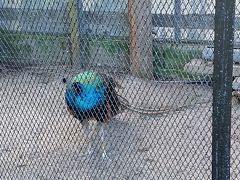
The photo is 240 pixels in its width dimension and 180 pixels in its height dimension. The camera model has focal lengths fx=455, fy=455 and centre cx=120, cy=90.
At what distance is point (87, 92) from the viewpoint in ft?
10.6

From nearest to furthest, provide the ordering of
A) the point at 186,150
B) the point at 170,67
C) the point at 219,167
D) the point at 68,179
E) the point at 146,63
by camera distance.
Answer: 1. the point at 219,167
2. the point at 68,179
3. the point at 186,150
4. the point at 170,67
5. the point at 146,63

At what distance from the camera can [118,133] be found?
12.3ft

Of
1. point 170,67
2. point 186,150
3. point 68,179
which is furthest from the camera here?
point 170,67

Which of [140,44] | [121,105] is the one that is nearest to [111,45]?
[121,105]

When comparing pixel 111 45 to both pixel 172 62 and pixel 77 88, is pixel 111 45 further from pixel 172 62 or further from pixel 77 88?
pixel 77 88

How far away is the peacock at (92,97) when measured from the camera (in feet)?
10.5

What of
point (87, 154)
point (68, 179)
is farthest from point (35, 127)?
point (68, 179)

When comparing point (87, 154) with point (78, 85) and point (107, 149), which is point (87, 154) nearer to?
point (107, 149)

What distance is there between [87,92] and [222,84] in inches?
72.2

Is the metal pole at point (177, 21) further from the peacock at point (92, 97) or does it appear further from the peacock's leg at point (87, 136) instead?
the peacock's leg at point (87, 136)

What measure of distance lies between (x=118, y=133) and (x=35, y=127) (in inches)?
28.4

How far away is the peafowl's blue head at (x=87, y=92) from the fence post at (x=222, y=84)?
170cm

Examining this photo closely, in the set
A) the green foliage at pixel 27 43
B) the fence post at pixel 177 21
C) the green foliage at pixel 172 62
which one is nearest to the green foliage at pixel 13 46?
the green foliage at pixel 27 43

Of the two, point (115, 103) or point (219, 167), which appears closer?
point (219, 167)
